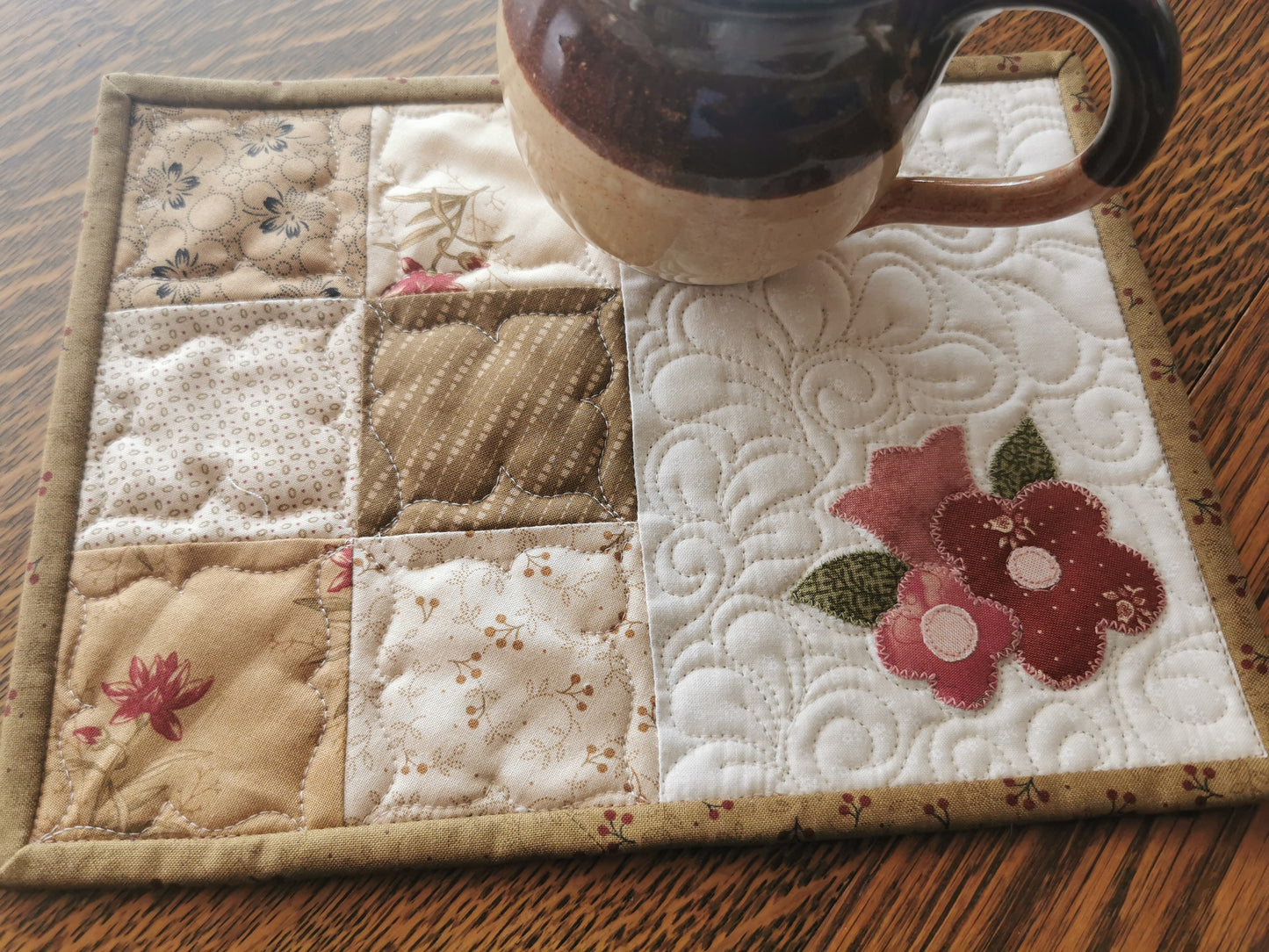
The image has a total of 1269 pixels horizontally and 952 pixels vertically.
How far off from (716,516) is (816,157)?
138mm

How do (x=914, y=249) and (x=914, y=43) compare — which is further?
(x=914, y=249)

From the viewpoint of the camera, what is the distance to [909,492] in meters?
0.35

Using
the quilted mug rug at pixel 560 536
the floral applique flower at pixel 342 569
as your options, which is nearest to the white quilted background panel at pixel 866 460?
the quilted mug rug at pixel 560 536

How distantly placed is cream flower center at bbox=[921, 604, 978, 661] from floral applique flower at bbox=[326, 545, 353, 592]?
0.21 metres

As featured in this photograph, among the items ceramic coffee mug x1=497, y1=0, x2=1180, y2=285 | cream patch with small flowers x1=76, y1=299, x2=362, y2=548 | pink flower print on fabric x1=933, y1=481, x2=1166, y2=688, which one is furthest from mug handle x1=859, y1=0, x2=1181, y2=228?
cream patch with small flowers x1=76, y1=299, x2=362, y2=548

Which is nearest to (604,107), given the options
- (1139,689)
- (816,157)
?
(816,157)

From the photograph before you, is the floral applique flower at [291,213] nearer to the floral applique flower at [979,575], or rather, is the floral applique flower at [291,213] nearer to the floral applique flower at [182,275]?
the floral applique flower at [182,275]

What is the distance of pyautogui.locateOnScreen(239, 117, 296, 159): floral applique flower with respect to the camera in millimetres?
421

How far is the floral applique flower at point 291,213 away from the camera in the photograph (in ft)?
1.32

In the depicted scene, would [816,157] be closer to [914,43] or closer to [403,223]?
[914,43]

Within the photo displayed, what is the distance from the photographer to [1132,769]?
1.02 feet

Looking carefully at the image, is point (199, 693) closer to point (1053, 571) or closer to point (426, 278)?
point (426, 278)

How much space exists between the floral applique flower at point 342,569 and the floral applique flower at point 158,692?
0.05 metres

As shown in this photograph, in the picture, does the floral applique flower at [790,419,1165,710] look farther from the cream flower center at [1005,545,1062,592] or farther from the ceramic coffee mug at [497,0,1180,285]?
the ceramic coffee mug at [497,0,1180,285]
